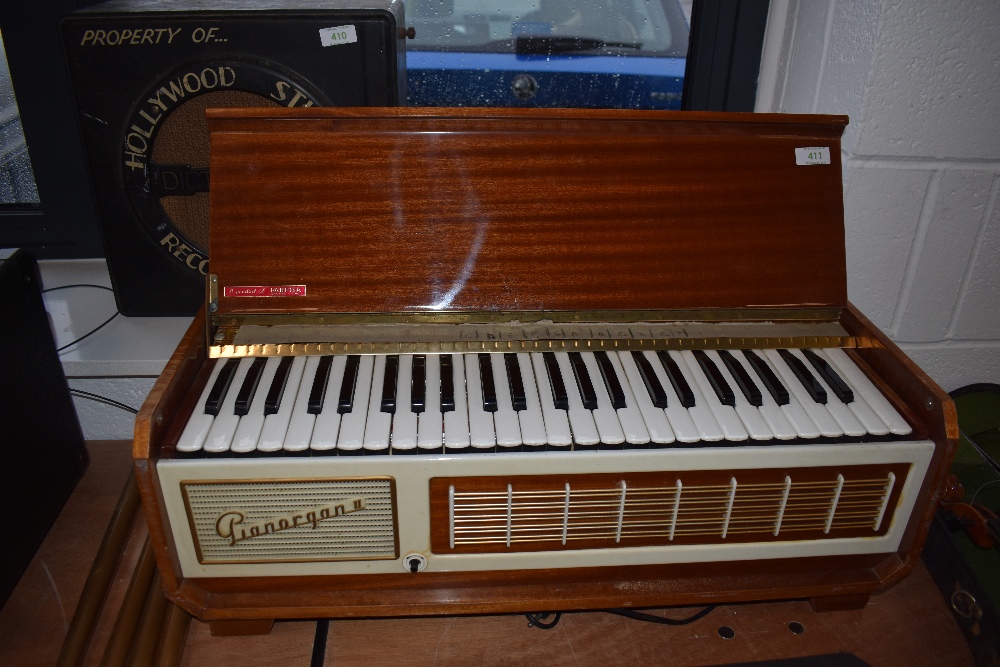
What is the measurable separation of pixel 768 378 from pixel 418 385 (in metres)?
0.47

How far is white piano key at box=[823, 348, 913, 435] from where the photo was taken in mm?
928

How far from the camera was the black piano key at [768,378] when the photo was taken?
96cm

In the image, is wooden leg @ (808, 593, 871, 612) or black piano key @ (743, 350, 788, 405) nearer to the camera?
black piano key @ (743, 350, 788, 405)

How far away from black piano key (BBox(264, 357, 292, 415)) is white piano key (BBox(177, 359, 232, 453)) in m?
0.07

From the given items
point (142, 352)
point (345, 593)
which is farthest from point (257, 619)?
point (142, 352)

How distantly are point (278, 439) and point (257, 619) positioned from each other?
303mm

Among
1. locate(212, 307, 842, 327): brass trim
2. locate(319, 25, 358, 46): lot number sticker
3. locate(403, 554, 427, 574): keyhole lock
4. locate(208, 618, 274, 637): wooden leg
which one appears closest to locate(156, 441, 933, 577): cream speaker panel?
locate(403, 554, 427, 574): keyhole lock

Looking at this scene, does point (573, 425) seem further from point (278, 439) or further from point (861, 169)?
point (861, 169)

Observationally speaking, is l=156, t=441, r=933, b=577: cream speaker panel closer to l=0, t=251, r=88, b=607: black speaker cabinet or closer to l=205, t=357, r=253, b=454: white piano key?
l=205, t=357, r=253, b=454: white piano key

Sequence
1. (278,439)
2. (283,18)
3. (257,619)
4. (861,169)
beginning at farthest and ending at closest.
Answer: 1. (861,169)
2. (283,18)
3. (257,619)
4. (278,439)

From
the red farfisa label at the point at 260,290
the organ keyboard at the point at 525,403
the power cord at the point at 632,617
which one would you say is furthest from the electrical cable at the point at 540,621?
the red farfisa label at the point at 260,290

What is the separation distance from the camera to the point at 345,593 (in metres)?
0.97

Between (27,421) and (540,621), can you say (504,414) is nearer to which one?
(540,621)

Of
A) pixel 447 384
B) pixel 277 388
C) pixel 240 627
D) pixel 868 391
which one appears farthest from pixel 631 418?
pixel 240 627
